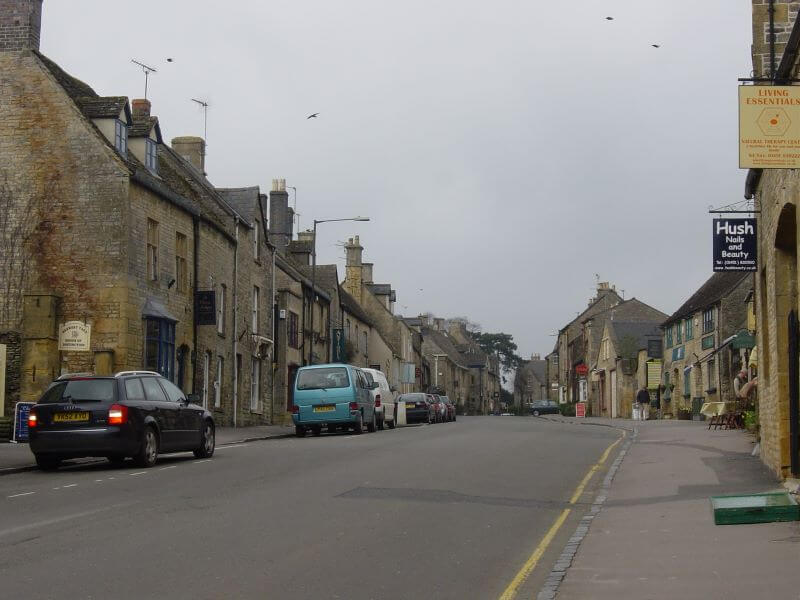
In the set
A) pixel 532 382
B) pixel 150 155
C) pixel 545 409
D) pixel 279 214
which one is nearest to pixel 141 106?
pixel 150 155

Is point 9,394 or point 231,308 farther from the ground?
point 231,308

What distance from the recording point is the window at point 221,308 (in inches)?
1473

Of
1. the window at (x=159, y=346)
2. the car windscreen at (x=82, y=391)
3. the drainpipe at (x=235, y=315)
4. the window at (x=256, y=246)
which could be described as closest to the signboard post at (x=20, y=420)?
the window at (x=159, y=346)

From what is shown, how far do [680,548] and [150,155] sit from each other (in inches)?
1017

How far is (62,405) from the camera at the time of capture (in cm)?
1702

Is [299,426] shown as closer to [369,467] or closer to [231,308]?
[231,308]

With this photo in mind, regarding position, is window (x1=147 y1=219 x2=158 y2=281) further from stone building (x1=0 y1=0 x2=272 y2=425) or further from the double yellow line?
the double yellow line

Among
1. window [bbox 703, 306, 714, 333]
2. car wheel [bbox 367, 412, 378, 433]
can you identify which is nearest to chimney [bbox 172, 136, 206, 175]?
car wheel [bbox 367, 412, 378, 433]

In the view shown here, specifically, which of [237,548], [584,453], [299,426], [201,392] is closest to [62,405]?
[237,548]

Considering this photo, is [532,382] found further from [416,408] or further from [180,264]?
[180,264]

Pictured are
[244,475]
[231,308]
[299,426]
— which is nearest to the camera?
[244,475]

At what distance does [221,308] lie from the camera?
37.9 metres

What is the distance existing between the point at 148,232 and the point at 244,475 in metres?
16.4

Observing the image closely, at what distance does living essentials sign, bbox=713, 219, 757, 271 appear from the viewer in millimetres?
20062
